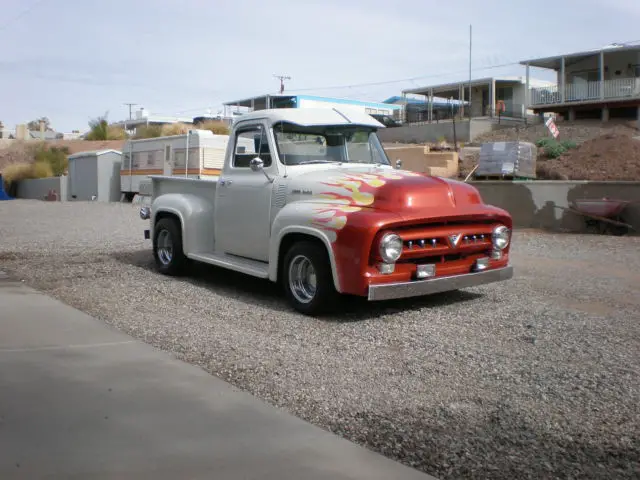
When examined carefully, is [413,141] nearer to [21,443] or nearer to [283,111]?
[283,111]

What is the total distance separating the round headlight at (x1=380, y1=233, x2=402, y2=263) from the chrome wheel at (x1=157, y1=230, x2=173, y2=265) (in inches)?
153

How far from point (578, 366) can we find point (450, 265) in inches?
79.2

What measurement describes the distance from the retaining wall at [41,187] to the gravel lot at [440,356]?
2748 cm

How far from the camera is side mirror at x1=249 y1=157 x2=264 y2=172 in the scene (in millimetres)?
7992

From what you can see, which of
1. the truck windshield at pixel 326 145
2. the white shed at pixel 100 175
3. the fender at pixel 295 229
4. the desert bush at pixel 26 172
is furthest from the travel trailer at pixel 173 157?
the fender at pixel 295 229

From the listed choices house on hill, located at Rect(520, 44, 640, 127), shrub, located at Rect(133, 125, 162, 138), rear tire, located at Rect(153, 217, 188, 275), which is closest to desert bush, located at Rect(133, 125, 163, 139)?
shrub, located at Rect(133, 125, 162, 138)

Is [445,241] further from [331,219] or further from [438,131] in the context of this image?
[438,131]

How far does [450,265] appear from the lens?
23.7 feet

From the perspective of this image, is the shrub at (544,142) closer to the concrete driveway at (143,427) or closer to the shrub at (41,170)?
the concrete driveway at (143,427)

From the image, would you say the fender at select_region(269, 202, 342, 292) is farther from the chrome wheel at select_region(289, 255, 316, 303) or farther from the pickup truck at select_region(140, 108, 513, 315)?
the chrome wheel at select_region(289, 255, 316, 303)

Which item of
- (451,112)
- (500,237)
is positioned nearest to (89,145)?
(451,112)

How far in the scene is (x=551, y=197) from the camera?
15.9 m

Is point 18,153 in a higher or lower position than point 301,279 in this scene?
higher

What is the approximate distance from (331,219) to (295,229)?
1.64 ft
